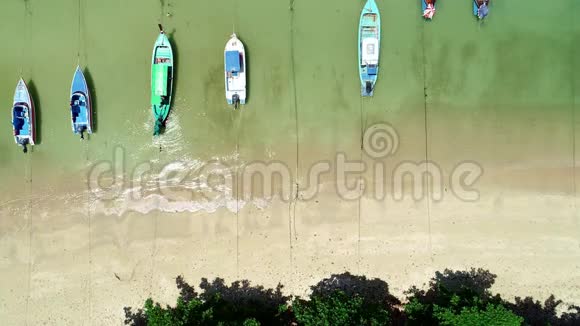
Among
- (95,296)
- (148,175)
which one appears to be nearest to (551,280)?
(148,175)

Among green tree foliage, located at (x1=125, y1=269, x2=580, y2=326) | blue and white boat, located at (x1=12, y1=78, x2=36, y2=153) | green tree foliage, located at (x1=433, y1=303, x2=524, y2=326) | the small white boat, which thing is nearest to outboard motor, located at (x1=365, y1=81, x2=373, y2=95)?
the small white boat

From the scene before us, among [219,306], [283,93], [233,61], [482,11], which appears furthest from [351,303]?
[482,11]

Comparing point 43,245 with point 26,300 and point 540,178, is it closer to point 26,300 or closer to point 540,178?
point 26,300

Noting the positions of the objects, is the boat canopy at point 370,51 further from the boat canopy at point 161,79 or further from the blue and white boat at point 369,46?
the boat canopy at point 161,79

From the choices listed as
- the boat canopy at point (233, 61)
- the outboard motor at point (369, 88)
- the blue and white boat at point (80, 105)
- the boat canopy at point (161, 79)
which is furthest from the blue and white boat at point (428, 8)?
the blue and white boat at point (80, 105)

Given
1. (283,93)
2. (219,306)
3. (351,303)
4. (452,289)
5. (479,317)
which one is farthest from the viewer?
(283,93)

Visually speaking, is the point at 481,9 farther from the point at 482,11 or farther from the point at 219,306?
the point at 219,306
